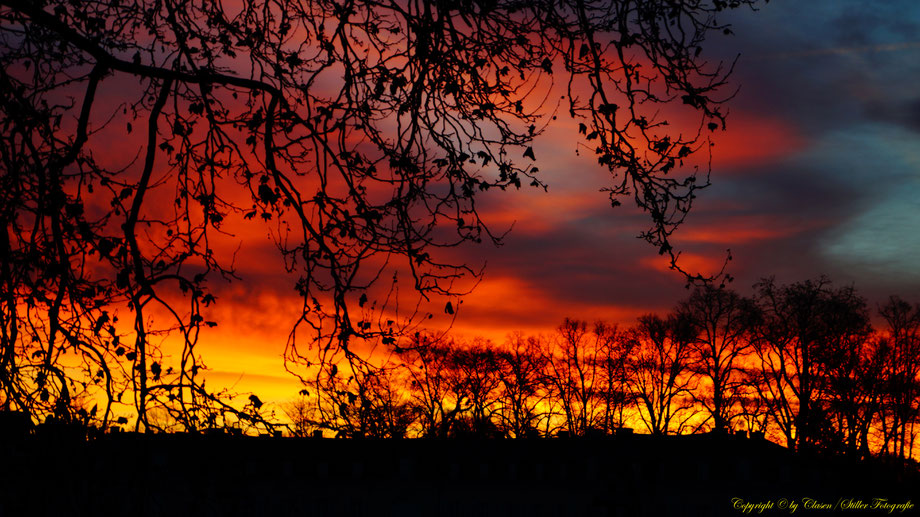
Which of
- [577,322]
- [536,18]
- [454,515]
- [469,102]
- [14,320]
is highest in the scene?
[577,322]

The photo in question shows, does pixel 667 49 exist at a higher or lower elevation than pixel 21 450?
higher

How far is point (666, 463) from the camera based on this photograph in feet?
66.4

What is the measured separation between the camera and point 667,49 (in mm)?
6246

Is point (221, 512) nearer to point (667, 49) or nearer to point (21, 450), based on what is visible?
point (21, 450)

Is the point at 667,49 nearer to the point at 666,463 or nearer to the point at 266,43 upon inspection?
the point at 266,43

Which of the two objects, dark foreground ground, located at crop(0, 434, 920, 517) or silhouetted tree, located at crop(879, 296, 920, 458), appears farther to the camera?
silhouetted tree, located at crop(879, 296, 920, 458)

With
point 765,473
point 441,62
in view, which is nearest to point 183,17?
point 441,62

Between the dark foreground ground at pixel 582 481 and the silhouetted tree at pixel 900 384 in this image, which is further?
the silhouetted tree at pixel 900 384

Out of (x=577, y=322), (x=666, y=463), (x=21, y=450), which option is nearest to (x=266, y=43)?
(x=21, y=450)

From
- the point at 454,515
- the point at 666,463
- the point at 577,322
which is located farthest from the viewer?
the point at 577,322

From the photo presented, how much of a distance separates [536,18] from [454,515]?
13.3 m

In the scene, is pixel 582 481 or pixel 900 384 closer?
pixel 582 481

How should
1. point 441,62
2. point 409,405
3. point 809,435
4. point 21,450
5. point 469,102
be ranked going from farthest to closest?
point 409,405 → point 809,435 → point 469,102 → point 441,62 → point 21,450

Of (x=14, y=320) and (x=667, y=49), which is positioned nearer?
(x=14, y=320)
